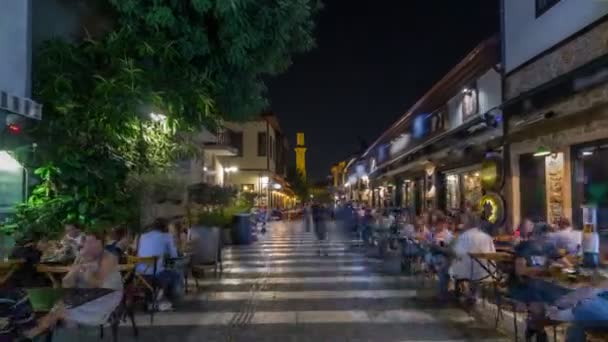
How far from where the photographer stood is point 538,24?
44.8 feet

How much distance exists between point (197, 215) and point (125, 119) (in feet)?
29.4

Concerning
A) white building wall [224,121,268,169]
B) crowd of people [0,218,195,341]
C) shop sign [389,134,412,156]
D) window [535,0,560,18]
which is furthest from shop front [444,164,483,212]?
white building wall [224,121,268,169]

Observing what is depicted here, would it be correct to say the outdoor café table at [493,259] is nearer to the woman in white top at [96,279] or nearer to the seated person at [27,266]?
the woman in white top at [96,279]

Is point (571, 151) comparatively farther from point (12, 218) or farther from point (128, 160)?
point (12, 218)

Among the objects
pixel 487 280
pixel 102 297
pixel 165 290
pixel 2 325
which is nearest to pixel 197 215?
pixel 165 290

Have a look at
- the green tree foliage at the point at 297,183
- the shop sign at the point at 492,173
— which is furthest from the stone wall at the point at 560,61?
the green tree foliage at the point at 297,183

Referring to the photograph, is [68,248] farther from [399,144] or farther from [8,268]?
[399,144]

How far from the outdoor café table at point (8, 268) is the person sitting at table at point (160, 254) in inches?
66.8

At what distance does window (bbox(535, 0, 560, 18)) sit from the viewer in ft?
42.5

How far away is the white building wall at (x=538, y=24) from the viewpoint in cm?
1147

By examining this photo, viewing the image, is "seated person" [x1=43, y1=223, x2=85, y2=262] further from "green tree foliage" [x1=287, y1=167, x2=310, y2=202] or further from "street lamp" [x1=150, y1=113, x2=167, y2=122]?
"green tree foliage" [x1=287, y1=167, x2=310, y2=202]

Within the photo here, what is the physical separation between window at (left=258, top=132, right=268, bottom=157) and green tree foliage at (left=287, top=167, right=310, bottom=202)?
121 feet

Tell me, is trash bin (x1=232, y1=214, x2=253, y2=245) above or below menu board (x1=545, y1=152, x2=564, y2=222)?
below

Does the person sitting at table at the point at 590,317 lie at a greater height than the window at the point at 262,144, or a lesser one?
lesser
